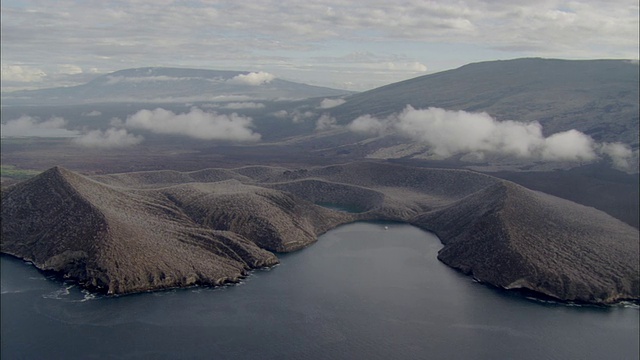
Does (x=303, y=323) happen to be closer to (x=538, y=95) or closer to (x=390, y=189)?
(x=390, y=189)

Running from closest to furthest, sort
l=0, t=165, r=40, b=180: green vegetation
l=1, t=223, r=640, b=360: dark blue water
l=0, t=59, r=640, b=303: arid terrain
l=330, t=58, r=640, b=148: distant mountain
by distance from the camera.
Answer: l=1, t=223, r=640, b=360: dark blue water → l=0, t=59, r=640, b=303: arid terrain → l=0, t=165, r=40, b=180: green vegetation → l=330, t=58, r=640, b=148: distant mountain

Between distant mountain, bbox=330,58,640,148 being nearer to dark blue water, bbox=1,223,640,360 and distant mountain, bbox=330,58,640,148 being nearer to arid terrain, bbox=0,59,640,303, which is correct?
arid terrain, bbox=0,59,640,303

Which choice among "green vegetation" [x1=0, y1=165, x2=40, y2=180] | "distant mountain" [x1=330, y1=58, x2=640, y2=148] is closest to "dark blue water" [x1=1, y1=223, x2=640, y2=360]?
"green vegetation" [x1=0, y1=165, x2=40, y2=180]

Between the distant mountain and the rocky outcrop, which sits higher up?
→ the distant mountain

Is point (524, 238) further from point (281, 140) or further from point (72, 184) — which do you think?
point (281, 140)

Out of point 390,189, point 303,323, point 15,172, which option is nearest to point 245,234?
point 303,323
